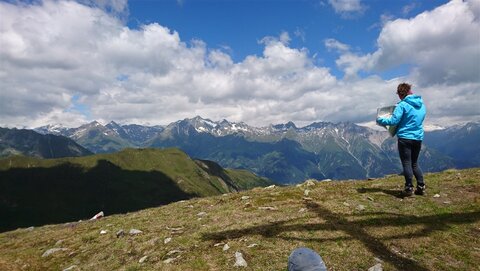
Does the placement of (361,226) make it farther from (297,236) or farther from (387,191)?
(387,191)

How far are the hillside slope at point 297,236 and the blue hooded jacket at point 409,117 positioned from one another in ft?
10.9

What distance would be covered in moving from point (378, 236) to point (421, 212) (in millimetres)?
3790

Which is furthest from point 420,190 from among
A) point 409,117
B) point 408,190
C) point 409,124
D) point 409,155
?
point 409,117

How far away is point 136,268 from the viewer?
13.2 metres

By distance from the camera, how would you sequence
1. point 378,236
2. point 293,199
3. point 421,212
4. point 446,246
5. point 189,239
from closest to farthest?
point 446,246, point 378,236, point 189,239, point 421,212, point 293,199

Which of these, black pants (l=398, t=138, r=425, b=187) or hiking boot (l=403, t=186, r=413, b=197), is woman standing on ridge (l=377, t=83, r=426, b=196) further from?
hiking boot (l=403, t=186, r=413, b=197)

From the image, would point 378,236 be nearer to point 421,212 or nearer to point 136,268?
point 421,212

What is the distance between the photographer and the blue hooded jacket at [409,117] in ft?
58.5

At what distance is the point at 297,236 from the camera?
14.2m

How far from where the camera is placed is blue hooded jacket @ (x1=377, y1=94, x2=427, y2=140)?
58.5ft

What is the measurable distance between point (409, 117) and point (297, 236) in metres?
8.48

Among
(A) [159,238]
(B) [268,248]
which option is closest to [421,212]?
(B) [268,248]

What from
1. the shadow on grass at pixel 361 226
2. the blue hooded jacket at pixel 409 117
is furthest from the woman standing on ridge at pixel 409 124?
the shadow on grass at pixel 361 226

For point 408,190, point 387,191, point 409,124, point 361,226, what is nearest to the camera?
point 361,226
